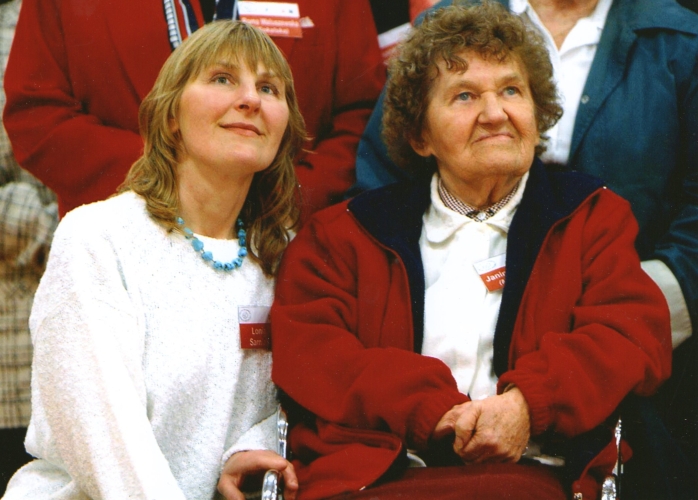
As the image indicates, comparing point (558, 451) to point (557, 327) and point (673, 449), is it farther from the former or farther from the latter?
point (673, 449)

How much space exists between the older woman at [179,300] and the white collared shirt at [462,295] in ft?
1.44

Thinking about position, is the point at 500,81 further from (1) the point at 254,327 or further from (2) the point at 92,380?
(2) the point at 92,380

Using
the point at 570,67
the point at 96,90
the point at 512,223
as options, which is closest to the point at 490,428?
the point at 512,223

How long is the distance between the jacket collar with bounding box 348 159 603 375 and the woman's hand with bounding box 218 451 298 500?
1.41 feet

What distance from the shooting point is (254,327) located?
243 cm

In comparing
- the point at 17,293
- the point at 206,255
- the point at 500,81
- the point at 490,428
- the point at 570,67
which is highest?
the point at 500,81

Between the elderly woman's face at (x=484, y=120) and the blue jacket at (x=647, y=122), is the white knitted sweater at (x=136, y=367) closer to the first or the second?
the elderly woman's face at (x=484, y=120)

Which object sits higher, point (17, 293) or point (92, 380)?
point (92, 380)

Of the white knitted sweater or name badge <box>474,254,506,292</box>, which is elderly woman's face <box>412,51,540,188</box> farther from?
the white knitted sweater

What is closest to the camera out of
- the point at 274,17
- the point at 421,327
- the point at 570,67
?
the point at 421,327

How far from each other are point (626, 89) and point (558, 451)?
1.16m

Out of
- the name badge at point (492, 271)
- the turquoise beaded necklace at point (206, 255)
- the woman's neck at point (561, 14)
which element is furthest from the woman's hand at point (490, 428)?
the woman's neck at point (561, 14)

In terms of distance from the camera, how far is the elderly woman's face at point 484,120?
2418mm

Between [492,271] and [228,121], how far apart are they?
30.6 inches
